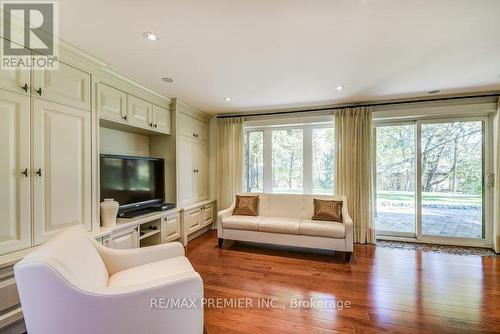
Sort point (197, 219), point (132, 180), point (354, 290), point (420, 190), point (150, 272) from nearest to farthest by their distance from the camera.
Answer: point (150, 272)
point (354, 290)
point (132, 180)
point (420, 190)
point (197, 219)

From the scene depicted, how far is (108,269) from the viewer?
171 centimetres

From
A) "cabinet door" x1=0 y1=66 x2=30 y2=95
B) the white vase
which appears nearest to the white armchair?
the white vase

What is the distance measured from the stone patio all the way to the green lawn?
0.09 metres

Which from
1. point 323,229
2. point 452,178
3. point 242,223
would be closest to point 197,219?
point 242,223

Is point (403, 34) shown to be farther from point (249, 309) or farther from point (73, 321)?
point (73, 321)

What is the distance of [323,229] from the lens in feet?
10.1

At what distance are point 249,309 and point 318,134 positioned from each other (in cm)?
320

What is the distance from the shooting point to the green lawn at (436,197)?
3578 mm

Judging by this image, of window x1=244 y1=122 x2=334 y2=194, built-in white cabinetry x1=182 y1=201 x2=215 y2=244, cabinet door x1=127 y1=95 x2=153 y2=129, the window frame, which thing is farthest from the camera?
window x1=244 y1=122 x2=334 y2=194

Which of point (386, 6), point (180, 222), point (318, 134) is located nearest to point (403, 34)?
point (386, 6)

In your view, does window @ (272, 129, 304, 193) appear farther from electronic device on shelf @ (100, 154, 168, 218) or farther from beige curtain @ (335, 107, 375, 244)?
electronic device on shelf @ (100, 154, 168, 218)

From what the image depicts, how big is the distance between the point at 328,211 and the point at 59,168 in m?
3.31

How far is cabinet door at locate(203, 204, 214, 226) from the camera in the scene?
14.1ft

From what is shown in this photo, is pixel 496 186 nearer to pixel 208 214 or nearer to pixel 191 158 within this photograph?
pixel 208 214
